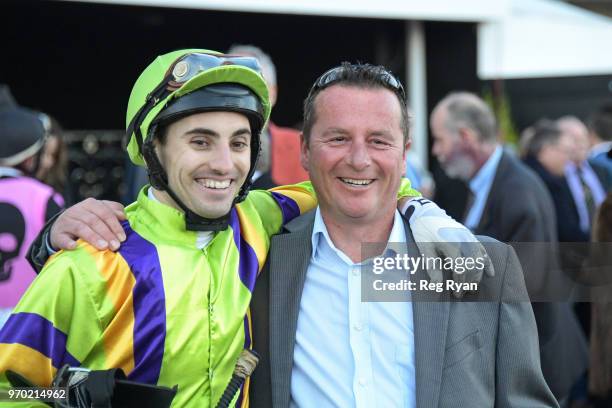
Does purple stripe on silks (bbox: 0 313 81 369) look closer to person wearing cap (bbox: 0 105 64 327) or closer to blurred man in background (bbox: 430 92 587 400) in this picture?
person wearing cap (bbox: 0 105 64 327)

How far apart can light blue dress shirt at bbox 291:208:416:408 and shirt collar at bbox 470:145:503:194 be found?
2813 millimetres

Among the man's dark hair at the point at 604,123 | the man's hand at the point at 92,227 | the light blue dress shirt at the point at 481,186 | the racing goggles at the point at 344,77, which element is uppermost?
the man's dark hair at the point at 604,123

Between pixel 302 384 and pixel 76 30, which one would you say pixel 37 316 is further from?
pixel 76 30

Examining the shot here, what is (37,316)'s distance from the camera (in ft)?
6.79

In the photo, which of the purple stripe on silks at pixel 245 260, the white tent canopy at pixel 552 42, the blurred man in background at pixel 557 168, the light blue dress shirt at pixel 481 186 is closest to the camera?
the purple stripe on silks at pixel 245 260

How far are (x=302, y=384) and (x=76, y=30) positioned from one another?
29.6 ft

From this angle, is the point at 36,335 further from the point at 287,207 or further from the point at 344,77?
the point at 344,77

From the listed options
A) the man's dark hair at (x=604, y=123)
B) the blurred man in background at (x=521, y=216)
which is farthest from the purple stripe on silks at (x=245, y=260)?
the man's dark hair at (x=604, y=123)

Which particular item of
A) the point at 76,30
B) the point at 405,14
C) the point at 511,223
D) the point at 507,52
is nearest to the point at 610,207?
the point at 511,223

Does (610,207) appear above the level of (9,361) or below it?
above

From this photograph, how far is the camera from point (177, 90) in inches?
85.8

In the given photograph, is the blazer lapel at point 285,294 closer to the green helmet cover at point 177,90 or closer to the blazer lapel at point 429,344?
the blazer lapel at point 429,344

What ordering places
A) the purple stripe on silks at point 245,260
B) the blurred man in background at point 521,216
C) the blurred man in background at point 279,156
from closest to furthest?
1. the purple stripe on silks at point 245,260
2. the blurred man in background at point 279,156
3. the blurred man in background at point 521,216

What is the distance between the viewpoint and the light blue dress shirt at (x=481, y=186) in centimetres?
486
